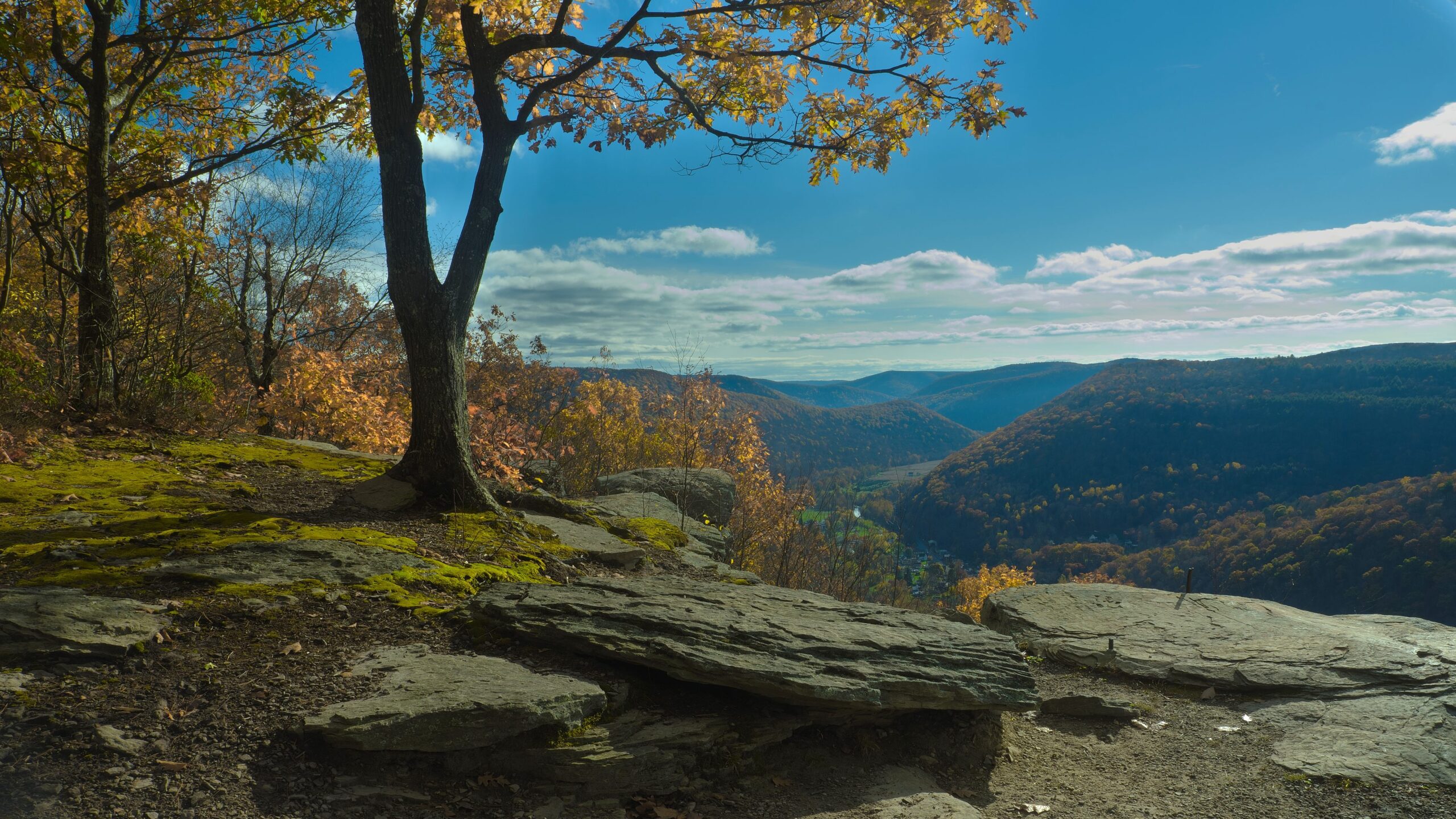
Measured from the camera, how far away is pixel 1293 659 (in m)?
7.11

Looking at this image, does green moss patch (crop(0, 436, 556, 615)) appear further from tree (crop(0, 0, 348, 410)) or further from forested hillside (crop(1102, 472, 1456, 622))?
forested hillside (crop(1102, 472, 1456, 622))

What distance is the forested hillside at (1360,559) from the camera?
5084 centimetres

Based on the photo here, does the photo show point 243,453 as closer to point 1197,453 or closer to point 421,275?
point 421,275

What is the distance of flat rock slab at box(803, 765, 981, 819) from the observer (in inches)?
163

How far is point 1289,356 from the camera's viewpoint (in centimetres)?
12912

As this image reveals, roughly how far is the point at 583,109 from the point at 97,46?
6128mm

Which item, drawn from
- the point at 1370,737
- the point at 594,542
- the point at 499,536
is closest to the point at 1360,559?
the point at 1370,737

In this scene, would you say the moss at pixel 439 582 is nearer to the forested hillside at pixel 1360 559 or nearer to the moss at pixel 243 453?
the moss at pixel 243 453

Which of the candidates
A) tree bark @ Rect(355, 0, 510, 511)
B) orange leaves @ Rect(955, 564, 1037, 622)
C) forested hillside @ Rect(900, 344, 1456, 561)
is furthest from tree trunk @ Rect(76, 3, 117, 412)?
forested hillside @ Rect(900, 344, 1456, 561)

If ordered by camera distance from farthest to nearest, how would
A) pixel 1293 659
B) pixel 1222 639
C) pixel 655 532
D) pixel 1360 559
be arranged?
pixel 1360 559 < pixel 655 532 < pixel 1222 639 < pixel 1293 659

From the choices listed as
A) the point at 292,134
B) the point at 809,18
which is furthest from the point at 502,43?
the point at 292,134

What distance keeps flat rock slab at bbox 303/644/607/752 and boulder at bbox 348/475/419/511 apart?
2858mm

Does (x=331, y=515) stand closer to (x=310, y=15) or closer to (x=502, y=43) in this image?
(x=502, y=43)

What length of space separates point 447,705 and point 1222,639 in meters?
8.33
